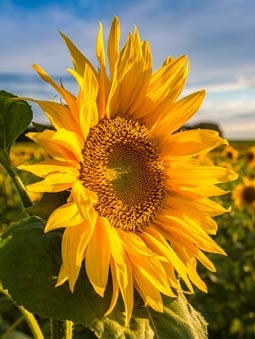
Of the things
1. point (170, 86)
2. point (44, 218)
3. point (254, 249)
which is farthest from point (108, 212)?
point (254, 249)

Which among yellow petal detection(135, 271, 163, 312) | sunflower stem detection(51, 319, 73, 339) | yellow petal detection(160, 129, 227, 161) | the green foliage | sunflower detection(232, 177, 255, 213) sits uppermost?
yellow petal detection(160, 129, 227, 161)

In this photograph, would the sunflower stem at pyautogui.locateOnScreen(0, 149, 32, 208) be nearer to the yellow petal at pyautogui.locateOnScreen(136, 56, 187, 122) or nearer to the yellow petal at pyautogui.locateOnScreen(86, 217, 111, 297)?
the yellow petal at pyautogui.locateOnScreen(86, 217, 111, 297)

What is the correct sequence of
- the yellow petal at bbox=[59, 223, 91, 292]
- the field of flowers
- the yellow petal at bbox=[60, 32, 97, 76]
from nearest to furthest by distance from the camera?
the yellow petal at bbox=[59, 223, 91, 292] → the yellow petal at bbox=[60, 32, 97, 76] → the field of flowers

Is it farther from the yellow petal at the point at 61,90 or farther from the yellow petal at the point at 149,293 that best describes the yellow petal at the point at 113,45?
the yellow petal at the point at 149,293

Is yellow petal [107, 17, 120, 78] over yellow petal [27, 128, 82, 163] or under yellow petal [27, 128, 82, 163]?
over

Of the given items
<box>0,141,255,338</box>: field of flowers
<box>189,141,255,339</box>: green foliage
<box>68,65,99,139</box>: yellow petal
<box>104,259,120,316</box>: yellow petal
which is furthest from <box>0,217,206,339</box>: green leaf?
<box>189,141,255,339</box>: green foliage

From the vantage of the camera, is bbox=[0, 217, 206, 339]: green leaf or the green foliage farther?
the green foliage

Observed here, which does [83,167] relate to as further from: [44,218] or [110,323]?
[110,323]
